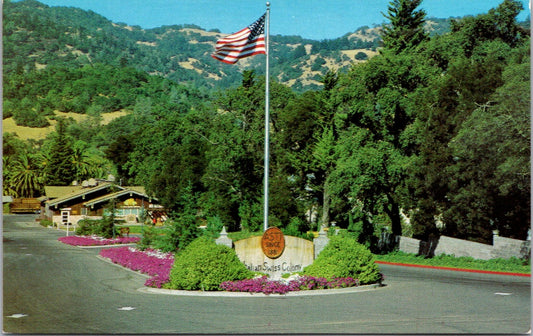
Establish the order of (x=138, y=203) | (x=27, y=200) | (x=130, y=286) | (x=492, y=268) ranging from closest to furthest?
1. (x=130, y=286)
2. (x=492, y=268)
3. (x=138, y=203)
4. (x=27, y=200)

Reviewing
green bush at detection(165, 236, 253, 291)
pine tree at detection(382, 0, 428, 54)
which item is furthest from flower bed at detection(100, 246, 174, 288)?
pine tree at detection(382, 0, 428, 54)

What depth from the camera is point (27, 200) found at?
10556 centimetres

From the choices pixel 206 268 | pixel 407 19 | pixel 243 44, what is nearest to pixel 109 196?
pixel 407 19

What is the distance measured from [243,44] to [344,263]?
889 centimetres

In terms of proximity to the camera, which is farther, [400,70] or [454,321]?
[400,70]

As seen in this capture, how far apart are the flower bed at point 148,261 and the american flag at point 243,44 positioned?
8579 millimetres

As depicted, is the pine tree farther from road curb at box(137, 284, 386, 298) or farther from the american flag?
road curb at box(137, 284, 386, 298)

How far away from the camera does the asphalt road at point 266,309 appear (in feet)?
50.4

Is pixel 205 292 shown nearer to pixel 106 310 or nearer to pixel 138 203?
pixel 106 310

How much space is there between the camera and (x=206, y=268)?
21.1m

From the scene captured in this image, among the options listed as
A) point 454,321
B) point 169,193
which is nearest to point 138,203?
point 169,193

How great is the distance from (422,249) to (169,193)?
3485 cm

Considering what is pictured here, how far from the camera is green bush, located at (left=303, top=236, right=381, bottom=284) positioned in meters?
22.2

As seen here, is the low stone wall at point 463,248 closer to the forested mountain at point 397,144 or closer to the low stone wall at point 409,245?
the forested mountain at point 397,144
